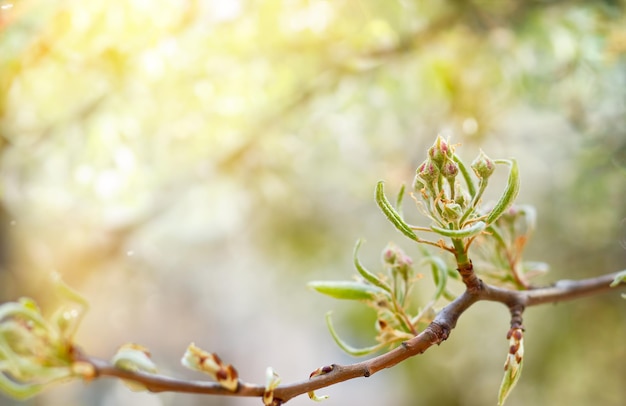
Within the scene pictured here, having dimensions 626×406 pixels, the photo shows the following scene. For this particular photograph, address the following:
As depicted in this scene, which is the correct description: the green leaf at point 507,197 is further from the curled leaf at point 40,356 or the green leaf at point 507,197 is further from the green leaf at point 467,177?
the curled leaf at point 40,356

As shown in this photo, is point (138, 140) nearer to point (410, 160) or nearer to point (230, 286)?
point (410, 160)

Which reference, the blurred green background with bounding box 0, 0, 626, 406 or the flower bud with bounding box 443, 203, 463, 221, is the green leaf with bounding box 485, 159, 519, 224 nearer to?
the flower bud with bounding box 443, 203, 463, 221

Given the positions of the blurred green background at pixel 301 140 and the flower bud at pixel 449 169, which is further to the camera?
the blurred green background at pixel 301 140

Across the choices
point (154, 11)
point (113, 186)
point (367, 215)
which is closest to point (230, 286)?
point (367, 215)

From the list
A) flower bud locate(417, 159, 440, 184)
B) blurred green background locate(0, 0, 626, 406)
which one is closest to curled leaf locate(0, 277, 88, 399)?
flower bud locate(417, 159, 440, 184)

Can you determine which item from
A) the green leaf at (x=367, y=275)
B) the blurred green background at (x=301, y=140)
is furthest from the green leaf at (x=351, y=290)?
the blurred green background at (x=301, y=140)

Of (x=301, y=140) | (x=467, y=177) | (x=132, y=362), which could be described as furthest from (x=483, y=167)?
(x=301, y=140)
